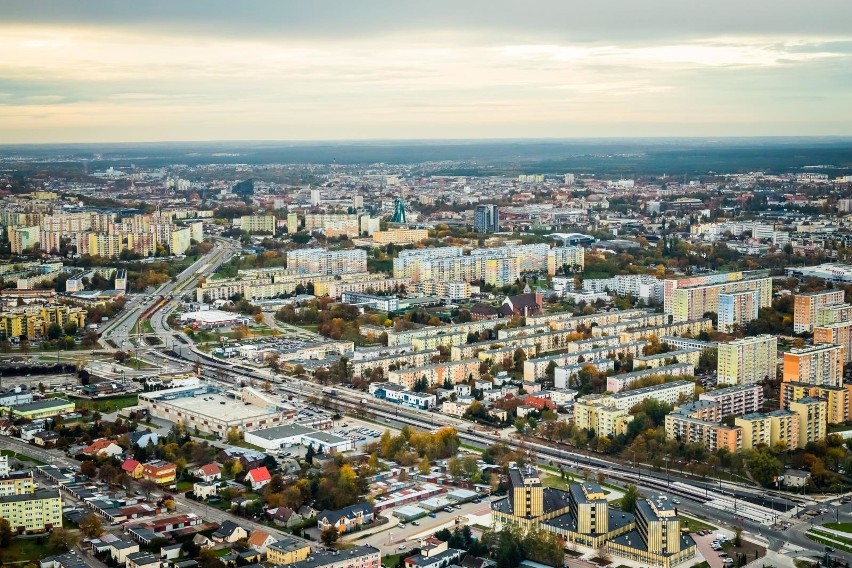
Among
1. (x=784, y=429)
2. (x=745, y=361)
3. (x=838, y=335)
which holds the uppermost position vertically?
(x=838, y=335)

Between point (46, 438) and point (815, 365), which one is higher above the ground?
point (815, 365)

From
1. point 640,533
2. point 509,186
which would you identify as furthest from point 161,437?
point 509,186

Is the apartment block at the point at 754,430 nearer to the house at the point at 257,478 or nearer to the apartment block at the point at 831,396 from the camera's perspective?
the apartment block at the point at 831,396

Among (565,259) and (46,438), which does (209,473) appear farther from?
(565,259)

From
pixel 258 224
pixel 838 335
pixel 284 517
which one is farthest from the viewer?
pixel 258 224

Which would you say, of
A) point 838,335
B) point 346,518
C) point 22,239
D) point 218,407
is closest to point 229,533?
point 346,518

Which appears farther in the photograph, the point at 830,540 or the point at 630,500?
the point at 630,500

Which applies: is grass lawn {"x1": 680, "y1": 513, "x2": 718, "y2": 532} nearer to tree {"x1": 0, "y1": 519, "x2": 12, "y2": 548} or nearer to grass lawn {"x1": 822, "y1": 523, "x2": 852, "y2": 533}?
grass lawn {"x1": 822, "y1": 523, "x2": 852, "y2": 533}

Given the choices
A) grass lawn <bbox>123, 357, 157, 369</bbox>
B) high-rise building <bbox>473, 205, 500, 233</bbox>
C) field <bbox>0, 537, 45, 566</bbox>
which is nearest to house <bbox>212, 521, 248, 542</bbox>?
field <bbox>0, 537, 45, 566</bbox>
